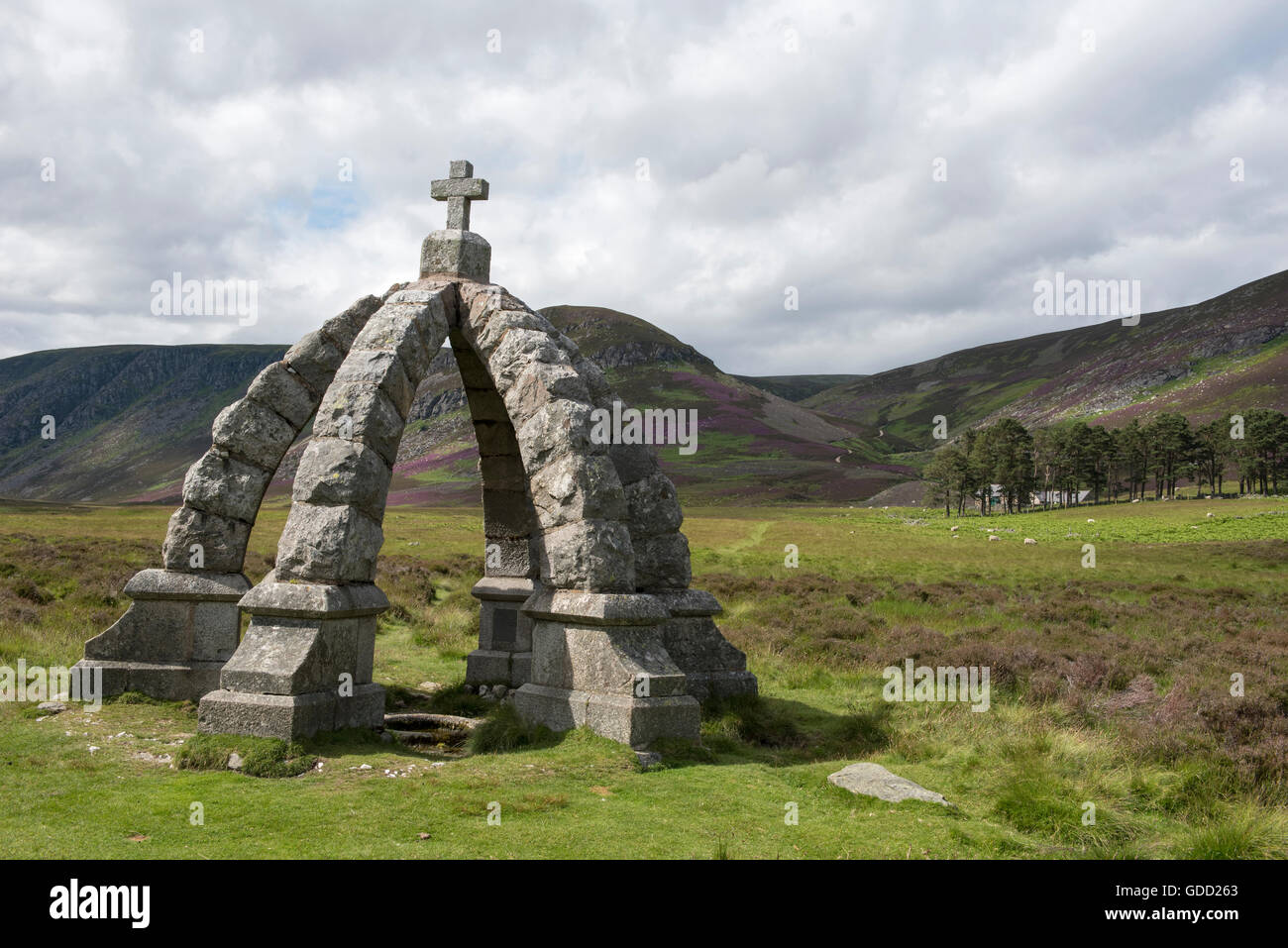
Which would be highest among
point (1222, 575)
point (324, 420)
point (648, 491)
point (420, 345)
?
point (420, 345)

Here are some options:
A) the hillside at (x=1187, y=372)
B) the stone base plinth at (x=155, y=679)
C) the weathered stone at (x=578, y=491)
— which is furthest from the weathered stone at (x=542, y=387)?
the hillside at (x=1187, y=372)

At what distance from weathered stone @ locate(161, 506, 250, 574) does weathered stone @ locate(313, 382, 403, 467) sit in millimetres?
2796

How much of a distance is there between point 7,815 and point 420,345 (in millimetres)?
6286

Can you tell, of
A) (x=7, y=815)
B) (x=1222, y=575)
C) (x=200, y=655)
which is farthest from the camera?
(x=1222, y=575)

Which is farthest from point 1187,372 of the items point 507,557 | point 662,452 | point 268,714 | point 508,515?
point 268,714

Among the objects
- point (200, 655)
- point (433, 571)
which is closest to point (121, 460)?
point (433, 571)

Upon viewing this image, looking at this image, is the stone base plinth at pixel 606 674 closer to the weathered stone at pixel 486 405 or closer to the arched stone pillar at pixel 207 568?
the arched stone pillar at pixel 207 568

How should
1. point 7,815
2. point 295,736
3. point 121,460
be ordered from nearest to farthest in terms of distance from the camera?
point 7,815 < point 295,736 < point 121,460

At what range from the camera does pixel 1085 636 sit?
1822 centimetres

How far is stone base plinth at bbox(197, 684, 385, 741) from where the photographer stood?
845 centimetres

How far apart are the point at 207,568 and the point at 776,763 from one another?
7.97 m

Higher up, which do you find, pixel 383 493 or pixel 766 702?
pixel 383 493

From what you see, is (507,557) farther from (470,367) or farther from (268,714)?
(268,714)

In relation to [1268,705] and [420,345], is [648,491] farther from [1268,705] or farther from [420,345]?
[1268,705]
